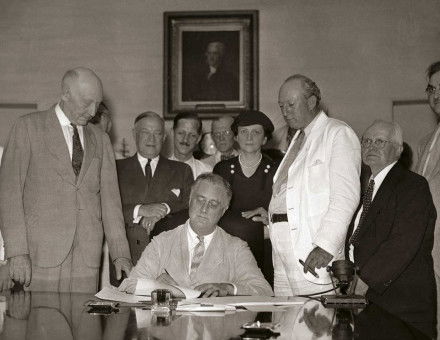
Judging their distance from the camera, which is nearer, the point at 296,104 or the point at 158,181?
the point at 296,104

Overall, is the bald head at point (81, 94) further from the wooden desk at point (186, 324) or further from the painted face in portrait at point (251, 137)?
the wooden desk at point (186, 324)

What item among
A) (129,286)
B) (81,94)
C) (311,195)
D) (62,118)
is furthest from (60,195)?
(311,195)

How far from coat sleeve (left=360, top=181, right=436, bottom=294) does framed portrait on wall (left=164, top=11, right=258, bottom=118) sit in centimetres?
405

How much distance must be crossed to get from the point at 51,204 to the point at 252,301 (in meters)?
1.35

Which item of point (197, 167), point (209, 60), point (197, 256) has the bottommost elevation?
point (197, 256)

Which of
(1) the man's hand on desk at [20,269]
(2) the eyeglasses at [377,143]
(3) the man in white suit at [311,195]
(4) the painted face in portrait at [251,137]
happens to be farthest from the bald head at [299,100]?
(1) the man's hand on desk at [20,269]

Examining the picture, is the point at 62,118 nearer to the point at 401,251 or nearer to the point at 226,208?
the point at 226,208

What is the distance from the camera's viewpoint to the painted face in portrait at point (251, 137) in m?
4.67

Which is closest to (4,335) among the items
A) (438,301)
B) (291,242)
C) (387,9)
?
(291,242)

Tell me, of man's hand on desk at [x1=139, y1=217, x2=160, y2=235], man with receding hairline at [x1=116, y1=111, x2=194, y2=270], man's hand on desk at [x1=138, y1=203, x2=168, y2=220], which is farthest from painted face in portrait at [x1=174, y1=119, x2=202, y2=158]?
man's hand on desk at [x1=139, y1=217, x2=160, y2=235]

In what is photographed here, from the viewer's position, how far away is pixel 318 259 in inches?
138

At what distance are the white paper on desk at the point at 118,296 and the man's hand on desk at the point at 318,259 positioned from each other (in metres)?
0.82

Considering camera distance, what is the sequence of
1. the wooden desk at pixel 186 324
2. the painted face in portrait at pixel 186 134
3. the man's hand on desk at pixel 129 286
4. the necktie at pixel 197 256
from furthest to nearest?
1. the painted face in portrait at pixel 186 134
2. the necktie at pixel 197 256
3. the man's hand on desk at pixel 129 286
4. the wooden desk at pixel 186 324

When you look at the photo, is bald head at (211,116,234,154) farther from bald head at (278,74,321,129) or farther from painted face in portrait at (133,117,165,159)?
bald head at (278,74,321,129)
